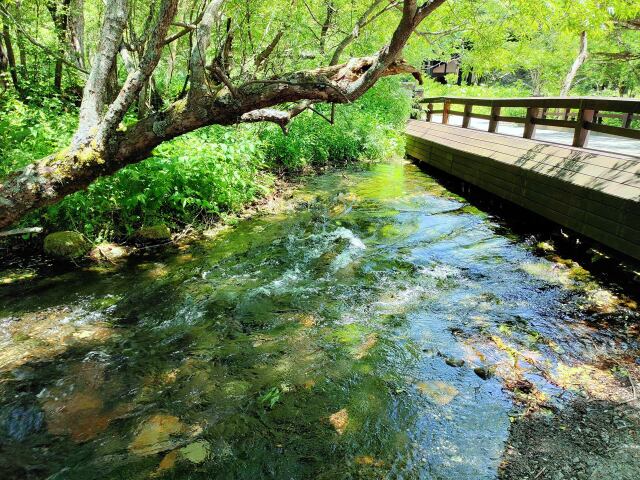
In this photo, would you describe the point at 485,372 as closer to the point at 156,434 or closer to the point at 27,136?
the point at 156,434

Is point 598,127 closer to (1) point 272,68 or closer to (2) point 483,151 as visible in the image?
(2) point 483,151

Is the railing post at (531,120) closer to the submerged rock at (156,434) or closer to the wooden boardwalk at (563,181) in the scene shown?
the wooden boardwalk at (563,181)

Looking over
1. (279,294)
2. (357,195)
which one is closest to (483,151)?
(357,195)

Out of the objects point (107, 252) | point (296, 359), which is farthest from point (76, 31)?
point (296, 359)

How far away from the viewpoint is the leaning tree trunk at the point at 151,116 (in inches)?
199

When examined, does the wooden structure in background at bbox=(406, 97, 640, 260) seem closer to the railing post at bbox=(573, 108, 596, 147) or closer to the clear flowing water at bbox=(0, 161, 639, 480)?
the railing post at bbox=(573, 108, 596, 147)

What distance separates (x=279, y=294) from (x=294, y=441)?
9.53 ft

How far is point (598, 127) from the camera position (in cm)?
812

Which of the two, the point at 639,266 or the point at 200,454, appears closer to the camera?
the point at 200,454

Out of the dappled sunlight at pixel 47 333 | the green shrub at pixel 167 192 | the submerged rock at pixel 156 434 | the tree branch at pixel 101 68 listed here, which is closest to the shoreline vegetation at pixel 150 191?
the green shrub at pixel 167 192

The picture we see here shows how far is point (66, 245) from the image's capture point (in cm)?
732

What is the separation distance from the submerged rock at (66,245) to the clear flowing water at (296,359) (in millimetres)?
614

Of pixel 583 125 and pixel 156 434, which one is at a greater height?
pixel 583 125

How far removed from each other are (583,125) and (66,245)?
985 centimetres
